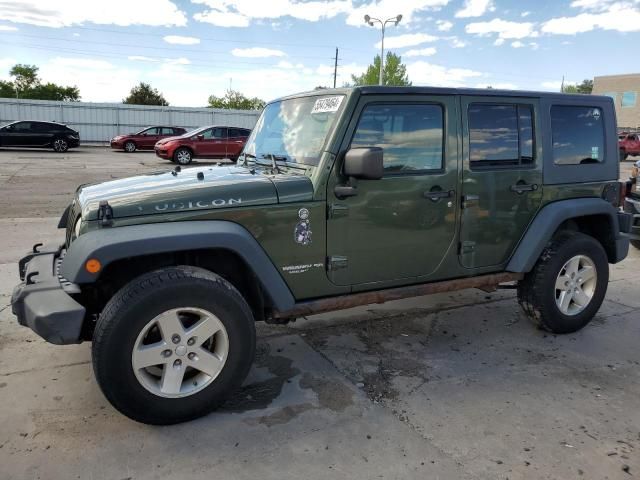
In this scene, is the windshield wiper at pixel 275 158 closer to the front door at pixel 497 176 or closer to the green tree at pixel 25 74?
the front door at pixel 497 176

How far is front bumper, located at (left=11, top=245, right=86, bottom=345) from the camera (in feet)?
8.36

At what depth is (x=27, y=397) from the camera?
10.2 feet

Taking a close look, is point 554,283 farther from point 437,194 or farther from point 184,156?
point 184,156

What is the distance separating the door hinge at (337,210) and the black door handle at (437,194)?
611 mm

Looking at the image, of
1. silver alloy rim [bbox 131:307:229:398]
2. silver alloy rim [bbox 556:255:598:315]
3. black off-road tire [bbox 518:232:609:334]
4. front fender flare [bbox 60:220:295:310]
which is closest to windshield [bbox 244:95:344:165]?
front fender flare [bbox 60:220:295:310]

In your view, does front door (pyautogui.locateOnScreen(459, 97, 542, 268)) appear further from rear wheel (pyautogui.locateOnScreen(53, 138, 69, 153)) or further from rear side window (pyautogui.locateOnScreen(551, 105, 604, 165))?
rear wheel (pyautogui.locateOnScreen(53, 138, 69, 153))

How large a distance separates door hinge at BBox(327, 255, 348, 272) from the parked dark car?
77.5ft

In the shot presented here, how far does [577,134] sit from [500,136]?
2.89 ft

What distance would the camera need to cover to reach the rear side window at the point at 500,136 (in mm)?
3697

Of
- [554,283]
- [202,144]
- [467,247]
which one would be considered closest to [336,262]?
[467,247]

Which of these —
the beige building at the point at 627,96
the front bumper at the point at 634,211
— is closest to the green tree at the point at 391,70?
the beige building at the point at 627,96

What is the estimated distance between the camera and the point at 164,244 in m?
2.69

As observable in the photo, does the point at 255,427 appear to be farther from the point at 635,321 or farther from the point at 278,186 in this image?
the point at 635,321

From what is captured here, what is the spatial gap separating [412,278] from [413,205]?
1.73 ft
